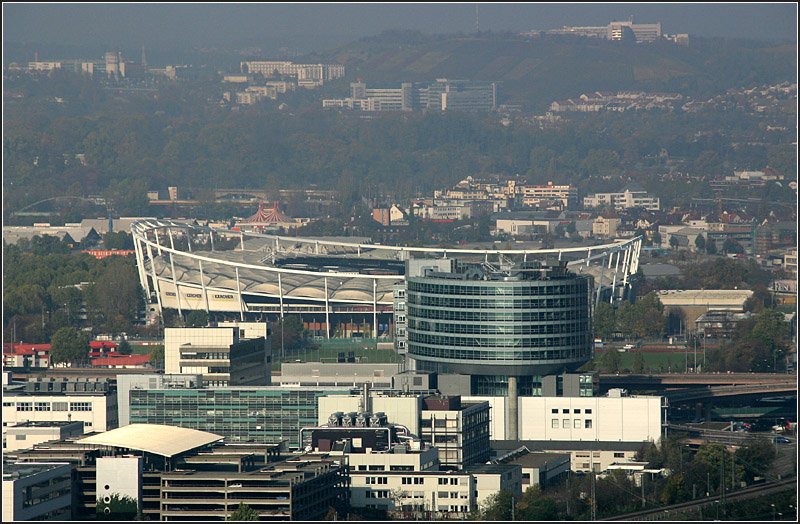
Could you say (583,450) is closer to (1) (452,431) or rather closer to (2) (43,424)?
(1) (452,431)

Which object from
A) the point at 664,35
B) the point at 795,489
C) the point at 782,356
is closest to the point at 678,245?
the point at 782,356

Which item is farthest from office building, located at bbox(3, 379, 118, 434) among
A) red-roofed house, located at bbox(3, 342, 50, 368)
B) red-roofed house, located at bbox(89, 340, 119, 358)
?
red-roofed house, located at bbox(89, 340, 119, 358)

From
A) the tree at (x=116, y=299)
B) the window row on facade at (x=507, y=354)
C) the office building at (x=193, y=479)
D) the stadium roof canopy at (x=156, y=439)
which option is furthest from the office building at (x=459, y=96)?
the office building at (x=193, y=479)

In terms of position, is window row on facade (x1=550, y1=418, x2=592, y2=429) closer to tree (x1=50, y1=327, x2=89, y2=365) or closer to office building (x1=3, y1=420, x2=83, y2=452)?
office building (x1=3, y1=420, x2=83, y2=452)

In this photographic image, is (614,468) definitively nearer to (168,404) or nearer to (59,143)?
(168,404)

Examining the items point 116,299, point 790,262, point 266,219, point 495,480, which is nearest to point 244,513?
point 495,480
